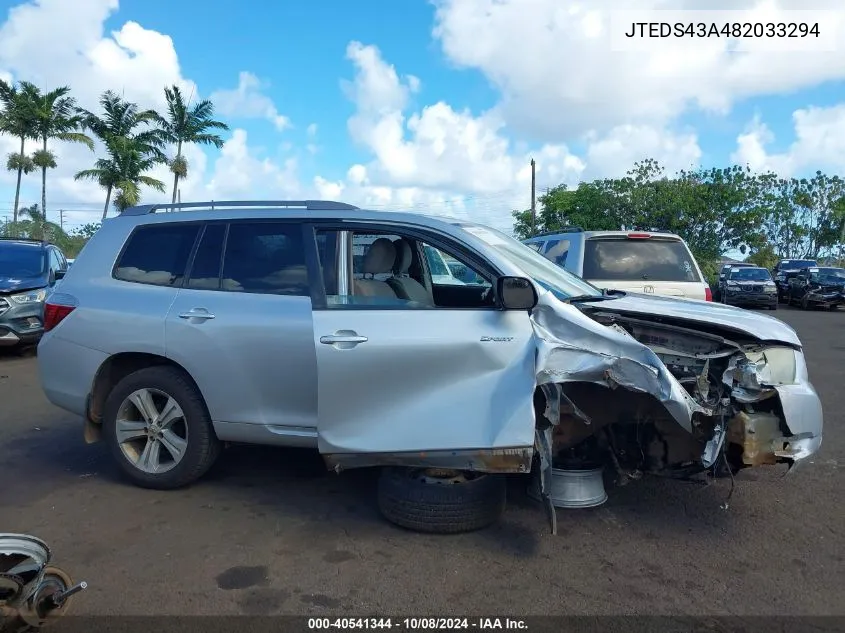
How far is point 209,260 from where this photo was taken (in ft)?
15.5

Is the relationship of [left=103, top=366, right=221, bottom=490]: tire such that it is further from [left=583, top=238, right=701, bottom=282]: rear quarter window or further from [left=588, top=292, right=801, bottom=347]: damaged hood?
[left=583, top=238, right=701, bottom=282]: rear quarter window

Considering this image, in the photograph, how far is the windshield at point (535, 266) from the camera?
454 centimetres

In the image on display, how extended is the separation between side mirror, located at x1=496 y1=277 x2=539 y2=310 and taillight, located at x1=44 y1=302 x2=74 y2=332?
3.11 metres

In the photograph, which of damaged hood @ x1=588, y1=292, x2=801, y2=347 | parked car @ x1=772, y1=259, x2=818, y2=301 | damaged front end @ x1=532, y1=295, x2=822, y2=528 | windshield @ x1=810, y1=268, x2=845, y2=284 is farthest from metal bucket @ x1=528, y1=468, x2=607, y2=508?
parked car @ x1=772, y1=259, x2=818, y2=301

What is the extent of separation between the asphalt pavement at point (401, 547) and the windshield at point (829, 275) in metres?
21.4

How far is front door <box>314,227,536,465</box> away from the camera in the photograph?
387cm

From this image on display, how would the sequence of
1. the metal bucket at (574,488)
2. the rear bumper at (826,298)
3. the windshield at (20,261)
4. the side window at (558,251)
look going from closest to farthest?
1. the metal bucket at (574,488)
2. the side window at (558,251)
3. the windshield at (20,261)
4. the rear bumper at (826,298)

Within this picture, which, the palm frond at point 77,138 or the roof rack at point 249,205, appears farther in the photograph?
the palm frond at point 77,138

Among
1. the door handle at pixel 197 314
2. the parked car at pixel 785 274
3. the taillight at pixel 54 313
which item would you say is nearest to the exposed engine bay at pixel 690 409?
the door handle at pixel 197 314

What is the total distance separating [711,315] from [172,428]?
3519 mm

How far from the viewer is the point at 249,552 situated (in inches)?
154

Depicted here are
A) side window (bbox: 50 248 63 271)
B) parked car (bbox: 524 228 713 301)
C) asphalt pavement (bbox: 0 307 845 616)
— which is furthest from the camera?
side window (bbox: 50 248 63 271)

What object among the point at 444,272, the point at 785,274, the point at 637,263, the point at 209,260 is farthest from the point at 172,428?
the point at 785,274

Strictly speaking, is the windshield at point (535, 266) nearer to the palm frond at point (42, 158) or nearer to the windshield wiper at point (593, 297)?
the windshield wiper at point (593, 297)
